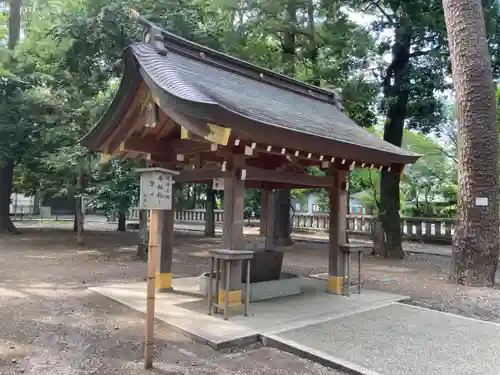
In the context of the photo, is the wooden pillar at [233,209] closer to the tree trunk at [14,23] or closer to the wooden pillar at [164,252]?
the wooden pillar at [164,252]

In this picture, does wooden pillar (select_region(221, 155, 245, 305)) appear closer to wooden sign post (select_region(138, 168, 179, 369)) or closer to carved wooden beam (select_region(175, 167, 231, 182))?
carved wooden beam (select_region(175, 167, 231, 182))

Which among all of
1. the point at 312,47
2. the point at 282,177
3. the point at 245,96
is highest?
the point at 312,47

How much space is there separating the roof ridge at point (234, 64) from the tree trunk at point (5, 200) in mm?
12741

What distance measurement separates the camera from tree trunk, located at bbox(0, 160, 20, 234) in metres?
16.7

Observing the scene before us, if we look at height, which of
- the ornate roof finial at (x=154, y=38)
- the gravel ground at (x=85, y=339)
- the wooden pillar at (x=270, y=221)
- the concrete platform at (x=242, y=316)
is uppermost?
the ornate roof finial at (x=154, y=38)

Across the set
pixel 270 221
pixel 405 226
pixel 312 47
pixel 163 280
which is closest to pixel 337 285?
pixel 270 221

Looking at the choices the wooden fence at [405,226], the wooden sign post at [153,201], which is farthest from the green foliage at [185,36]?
the wooden sign post at [153,201]

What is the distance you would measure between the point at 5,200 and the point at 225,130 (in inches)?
627

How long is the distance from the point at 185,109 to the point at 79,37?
7046 millimetres

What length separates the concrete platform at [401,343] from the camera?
408 centimetres

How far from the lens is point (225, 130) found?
14.9 ft

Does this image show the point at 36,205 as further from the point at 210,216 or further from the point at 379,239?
the point at 379,239

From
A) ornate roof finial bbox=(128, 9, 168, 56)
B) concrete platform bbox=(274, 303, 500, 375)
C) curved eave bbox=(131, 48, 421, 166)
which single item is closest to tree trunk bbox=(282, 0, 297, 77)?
curved eave bbox=(131, 48, 421, 166)

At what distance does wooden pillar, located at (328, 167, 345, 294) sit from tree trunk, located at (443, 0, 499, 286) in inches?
122
